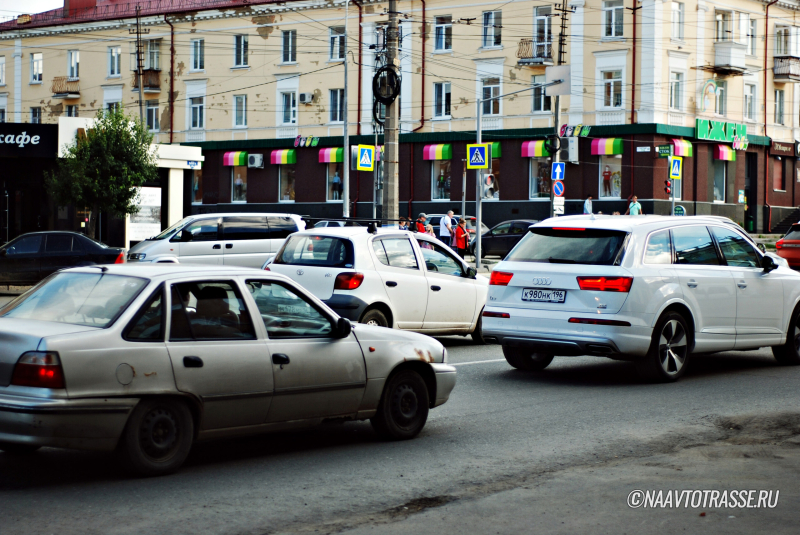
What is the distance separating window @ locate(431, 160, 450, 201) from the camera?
166 ft

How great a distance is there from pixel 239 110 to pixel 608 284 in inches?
1867

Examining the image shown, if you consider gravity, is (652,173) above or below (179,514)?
above

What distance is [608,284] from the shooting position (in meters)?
10.7

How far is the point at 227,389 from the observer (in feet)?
22.6

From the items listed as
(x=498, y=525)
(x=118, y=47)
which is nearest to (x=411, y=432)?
(x=498, y=525)

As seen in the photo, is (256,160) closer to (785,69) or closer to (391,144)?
(785,69)

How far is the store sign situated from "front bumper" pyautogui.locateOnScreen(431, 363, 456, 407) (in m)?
28.4

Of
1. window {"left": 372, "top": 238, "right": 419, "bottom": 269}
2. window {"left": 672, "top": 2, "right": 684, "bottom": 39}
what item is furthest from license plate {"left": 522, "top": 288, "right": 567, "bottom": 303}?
window {"left": 672, "top": 2, "right": 684, "bottom": 39}

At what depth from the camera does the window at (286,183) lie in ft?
181

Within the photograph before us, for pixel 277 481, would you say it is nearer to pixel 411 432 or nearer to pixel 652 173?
pixel 411 432

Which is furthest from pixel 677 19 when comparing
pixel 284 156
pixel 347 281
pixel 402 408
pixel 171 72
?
pixel 402 408

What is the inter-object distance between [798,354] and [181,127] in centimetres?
4829

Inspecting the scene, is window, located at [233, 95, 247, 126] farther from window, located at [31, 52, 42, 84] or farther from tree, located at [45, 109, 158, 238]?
tree, located at [45, 109, 158, 238]

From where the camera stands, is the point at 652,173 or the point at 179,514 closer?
the point at 179,514
